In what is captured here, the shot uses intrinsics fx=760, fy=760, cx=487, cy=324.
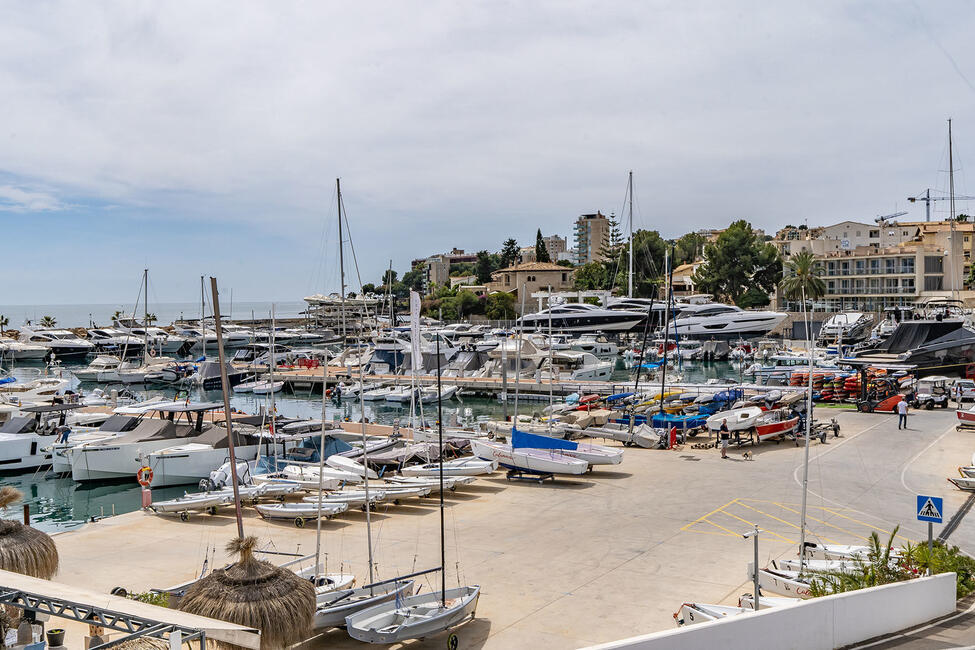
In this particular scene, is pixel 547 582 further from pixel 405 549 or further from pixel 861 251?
pixel 861 251

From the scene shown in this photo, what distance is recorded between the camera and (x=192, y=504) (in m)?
22.1

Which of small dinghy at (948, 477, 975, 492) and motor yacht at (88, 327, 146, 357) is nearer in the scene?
small dinghy at (948, 477, 975, 492)

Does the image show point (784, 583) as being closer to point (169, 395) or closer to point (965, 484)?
point (965, 484)

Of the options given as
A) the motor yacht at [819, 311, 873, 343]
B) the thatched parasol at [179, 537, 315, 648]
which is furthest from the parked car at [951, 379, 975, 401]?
the thatched parasol at [179, 537, 315, 648]

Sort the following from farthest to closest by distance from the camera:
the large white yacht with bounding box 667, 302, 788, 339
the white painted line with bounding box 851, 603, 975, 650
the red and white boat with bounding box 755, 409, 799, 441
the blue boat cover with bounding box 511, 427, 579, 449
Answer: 1. the large white yacht with bounding box 667, 302, 788, 339
2. the red and white boat with bounding box 755, 409, 799, 441
3. the blue boat cover with bounding box 511, 427, 579, 449
4. the white painted line with bounding box 851, 603, 975, 650

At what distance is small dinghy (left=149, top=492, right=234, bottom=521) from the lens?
2200cm

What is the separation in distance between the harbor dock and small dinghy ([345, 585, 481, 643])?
0.44 m

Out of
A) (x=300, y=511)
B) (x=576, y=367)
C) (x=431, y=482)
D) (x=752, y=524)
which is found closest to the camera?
(x=752, y=524)

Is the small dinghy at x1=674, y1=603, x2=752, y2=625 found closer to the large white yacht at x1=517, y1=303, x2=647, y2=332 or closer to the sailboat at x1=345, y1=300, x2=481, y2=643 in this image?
the sailboat at x1=345, y1=300, x2=481, y2=643

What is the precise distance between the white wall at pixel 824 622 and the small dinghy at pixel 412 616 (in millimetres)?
4460

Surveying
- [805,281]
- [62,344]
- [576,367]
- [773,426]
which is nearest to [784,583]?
[773,426]

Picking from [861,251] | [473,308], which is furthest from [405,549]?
[473,308]

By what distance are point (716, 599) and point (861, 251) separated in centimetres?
9417

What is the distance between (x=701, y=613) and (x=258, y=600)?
22.3 ft
